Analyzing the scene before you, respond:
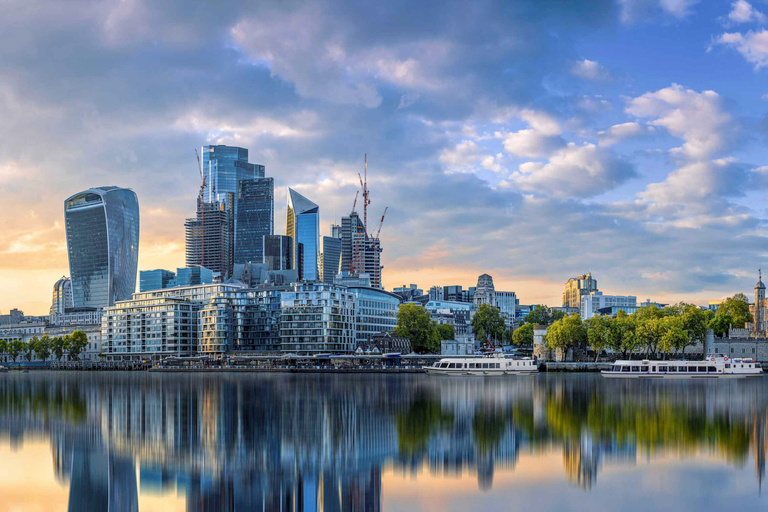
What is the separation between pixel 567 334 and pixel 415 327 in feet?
117

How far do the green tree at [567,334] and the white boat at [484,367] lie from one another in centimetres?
1560

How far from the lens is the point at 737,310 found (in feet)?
612

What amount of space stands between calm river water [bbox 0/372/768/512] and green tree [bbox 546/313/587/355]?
3220 inches

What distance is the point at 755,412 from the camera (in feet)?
173

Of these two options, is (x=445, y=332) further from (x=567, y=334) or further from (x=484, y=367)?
(x=484, y=367)

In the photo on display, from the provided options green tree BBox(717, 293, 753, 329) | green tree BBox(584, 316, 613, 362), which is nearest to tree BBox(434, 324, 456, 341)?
green tree BBox(584, 316, 613, 362)

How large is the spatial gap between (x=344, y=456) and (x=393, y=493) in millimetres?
7288

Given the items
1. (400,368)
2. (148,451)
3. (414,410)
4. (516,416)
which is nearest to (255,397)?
(414,410)

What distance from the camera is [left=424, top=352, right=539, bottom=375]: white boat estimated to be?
119 meters

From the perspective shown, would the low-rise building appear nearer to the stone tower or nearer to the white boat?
the white boat

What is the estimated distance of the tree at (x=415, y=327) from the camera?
162375 millimetres

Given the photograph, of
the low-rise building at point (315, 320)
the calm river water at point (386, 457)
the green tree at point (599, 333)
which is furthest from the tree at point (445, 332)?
the calm river water at point (386, 457)

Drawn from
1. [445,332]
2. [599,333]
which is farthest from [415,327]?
[599,333]

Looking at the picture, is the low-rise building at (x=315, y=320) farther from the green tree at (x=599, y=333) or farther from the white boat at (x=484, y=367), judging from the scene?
the green tree at (x=599, y=333)
